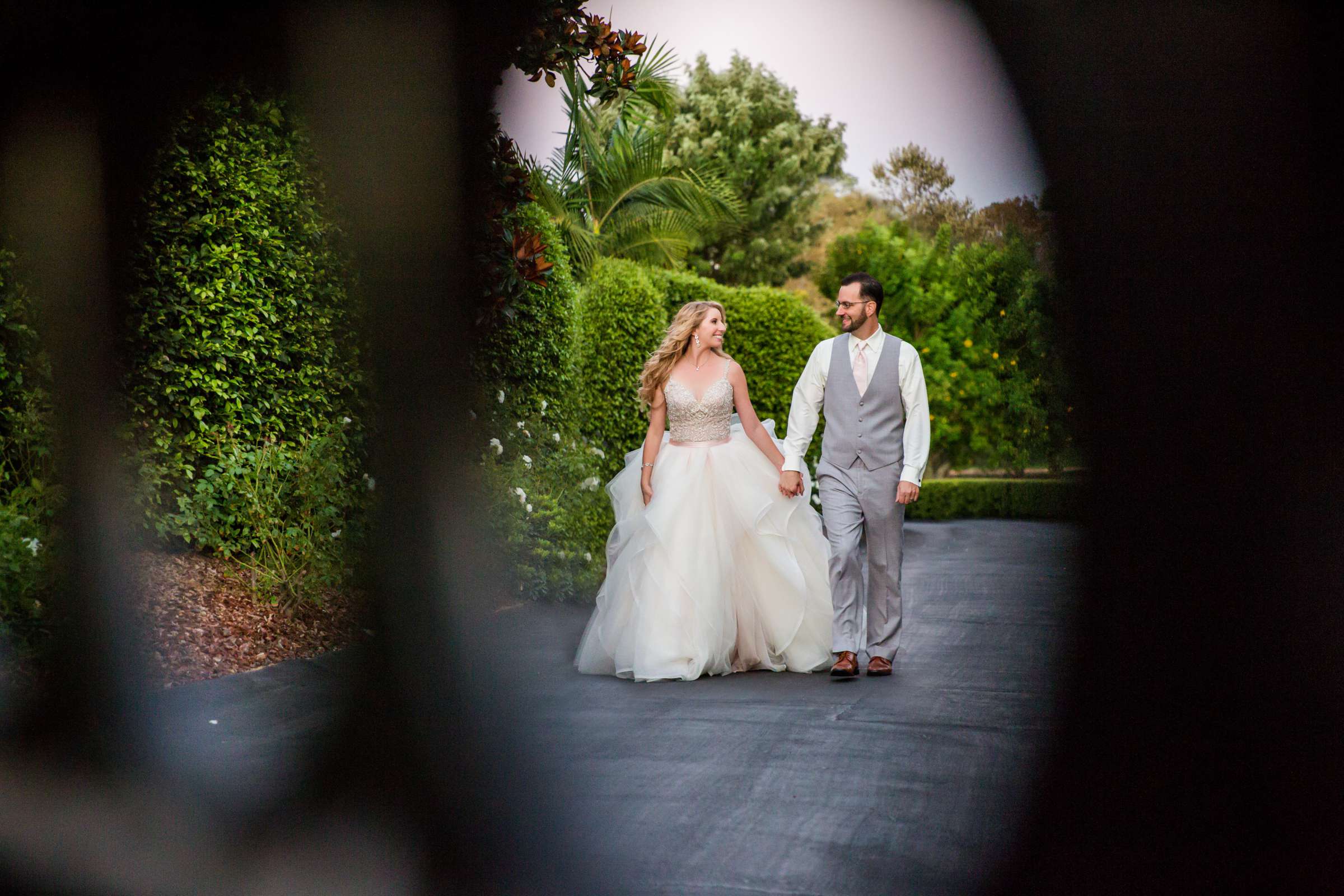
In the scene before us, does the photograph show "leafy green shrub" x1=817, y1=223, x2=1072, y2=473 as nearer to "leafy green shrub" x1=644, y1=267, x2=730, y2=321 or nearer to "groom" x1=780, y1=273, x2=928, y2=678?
"leafy green shrub" x1=644, y1=267, x2=730, y2=321

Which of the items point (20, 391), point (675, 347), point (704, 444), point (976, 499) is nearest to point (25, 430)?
point (20, 391)

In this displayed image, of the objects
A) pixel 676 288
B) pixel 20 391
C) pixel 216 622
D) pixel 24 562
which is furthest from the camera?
pixel 676 288

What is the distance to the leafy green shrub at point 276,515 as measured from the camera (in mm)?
6211

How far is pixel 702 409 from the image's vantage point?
6.58m

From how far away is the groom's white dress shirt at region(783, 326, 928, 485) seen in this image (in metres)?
5.89

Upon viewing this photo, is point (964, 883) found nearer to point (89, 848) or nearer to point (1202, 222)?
point (1202, 222)

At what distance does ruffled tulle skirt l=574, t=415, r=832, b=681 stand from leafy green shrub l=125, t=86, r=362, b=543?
2.09 metres

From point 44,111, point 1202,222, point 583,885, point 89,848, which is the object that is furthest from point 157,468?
point 1202,222

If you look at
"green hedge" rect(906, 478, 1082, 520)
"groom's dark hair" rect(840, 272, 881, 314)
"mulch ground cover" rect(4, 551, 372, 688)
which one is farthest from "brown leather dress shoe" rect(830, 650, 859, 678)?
"green hedge" rect(906, 478, 1082, 520)

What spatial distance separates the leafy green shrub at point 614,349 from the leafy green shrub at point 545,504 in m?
0.84

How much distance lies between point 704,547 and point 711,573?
Result: 156 mm

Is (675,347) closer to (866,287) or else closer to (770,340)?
(866,287)

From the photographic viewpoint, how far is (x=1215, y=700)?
415cm

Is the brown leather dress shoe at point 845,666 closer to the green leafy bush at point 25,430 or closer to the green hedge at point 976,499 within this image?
the green leafy bush at point 25,430
